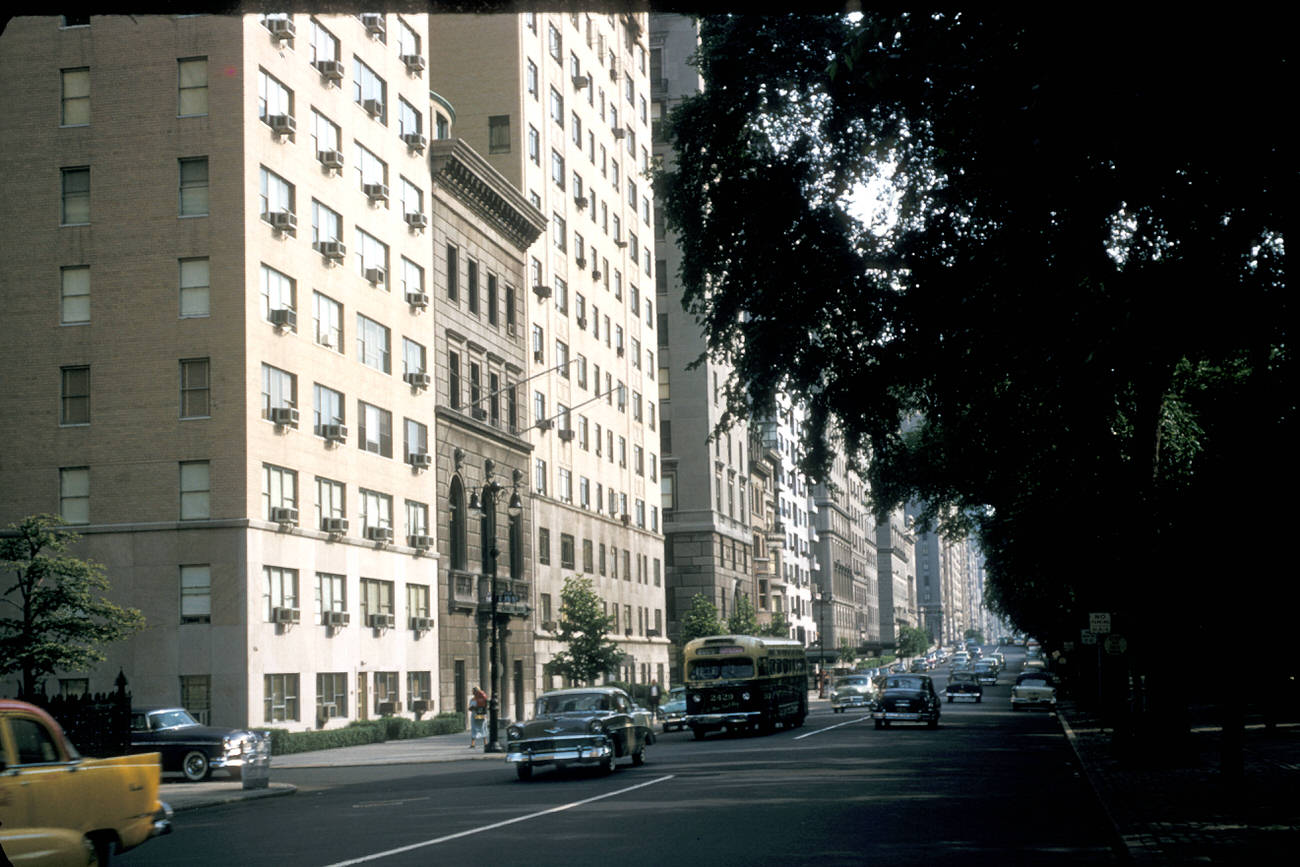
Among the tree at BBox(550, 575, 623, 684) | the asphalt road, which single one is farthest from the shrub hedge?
the asphalt road

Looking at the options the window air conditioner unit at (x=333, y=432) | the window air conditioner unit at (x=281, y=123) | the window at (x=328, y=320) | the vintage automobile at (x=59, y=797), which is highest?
the window air conditioner unit at (x=281, y=123)

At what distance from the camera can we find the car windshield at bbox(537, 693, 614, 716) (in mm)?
27719

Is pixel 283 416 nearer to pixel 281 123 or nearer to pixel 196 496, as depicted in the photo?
pixel 196 496

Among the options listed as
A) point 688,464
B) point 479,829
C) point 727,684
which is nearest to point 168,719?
point 479,829

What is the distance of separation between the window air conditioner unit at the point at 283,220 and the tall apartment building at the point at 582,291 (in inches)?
645

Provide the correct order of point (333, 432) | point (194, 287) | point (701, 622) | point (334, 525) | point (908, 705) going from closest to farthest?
1. point (194, 287)
2. point (908, 705)
3. point (334, 525)
4. point (333, 432)
5. point (701, 622)

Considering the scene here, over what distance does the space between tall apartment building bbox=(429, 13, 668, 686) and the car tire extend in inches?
1189

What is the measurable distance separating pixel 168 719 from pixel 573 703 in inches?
391

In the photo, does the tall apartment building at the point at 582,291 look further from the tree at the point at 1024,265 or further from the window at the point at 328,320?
the tree at the point at 1024,265

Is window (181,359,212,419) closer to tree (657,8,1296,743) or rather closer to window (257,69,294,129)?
window (257,69,294,129)

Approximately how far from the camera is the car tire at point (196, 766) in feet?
100

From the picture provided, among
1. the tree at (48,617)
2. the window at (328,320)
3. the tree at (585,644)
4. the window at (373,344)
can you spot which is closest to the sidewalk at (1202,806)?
the tree at (48,617)

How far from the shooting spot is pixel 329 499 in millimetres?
46844

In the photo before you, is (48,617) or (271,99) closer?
(48,617)
